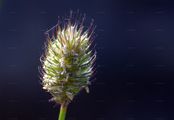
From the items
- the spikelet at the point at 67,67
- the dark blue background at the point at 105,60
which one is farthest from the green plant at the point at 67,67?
the dark blue background at the point at 105,60

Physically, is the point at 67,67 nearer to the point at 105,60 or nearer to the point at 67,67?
the point at 67,67

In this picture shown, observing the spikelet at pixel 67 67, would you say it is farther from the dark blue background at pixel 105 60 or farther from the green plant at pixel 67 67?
the dark blue background at pixel 105 60

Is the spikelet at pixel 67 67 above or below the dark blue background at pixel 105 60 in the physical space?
above

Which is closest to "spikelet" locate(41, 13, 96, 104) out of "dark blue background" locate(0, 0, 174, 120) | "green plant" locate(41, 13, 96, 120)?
"green plant" locate(41, 13, 96, 120)

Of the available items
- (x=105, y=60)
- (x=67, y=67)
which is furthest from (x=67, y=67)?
(x=105, y=60)

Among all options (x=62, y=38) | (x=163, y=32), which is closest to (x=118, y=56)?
(x=163, y=32)

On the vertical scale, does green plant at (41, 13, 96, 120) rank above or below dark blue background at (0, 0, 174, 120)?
above

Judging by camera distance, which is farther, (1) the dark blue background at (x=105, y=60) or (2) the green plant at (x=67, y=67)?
(1) the dark blue background at (x=105, y=60)

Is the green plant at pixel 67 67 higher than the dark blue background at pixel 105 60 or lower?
higher

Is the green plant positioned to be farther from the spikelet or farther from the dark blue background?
the dark blue background
